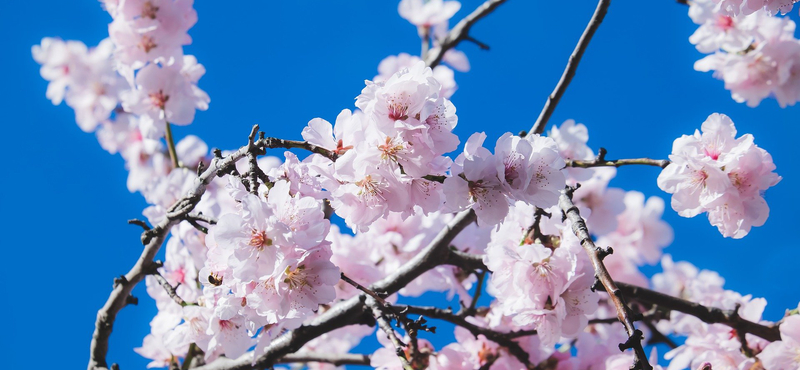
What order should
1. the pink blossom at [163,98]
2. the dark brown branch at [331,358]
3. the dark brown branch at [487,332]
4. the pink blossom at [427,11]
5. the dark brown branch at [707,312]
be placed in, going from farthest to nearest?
the pink blossom at [427,11] → the pink blossom at [163,98] → the dark brown branch at [331,358] → the dark brown branch at [487,332] → the dark brown branch at [707,312]

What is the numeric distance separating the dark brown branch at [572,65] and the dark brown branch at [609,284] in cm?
32

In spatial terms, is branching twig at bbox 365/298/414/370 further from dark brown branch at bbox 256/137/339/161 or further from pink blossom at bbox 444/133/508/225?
dark brown branch at bbox 256/137/339/161

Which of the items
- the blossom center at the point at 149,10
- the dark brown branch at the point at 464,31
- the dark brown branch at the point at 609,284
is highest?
the dark brown branch at the point at 464,31

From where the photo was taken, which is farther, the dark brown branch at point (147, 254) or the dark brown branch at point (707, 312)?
the dark brown branch at point (707, 312)

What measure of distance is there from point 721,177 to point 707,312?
0.63m

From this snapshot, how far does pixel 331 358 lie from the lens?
2.57 metres

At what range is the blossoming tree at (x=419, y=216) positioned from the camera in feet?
4.55

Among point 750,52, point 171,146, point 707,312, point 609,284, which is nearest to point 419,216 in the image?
point 171,146

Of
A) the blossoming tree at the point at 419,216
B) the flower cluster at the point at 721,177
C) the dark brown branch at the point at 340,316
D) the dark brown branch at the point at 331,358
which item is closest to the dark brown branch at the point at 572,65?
the blossoming tree at the point at 419,216

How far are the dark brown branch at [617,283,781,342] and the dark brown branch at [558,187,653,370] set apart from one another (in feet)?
2.03

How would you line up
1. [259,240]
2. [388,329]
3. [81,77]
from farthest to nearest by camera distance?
1. [81,77]
2. [388,329]
3. [259,240]

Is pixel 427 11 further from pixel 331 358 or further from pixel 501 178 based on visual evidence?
pixel 501 178

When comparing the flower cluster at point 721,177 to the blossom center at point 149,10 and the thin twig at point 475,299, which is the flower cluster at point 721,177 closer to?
the thin twig at point 475,299

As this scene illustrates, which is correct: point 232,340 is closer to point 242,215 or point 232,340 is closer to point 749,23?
point 242,215
